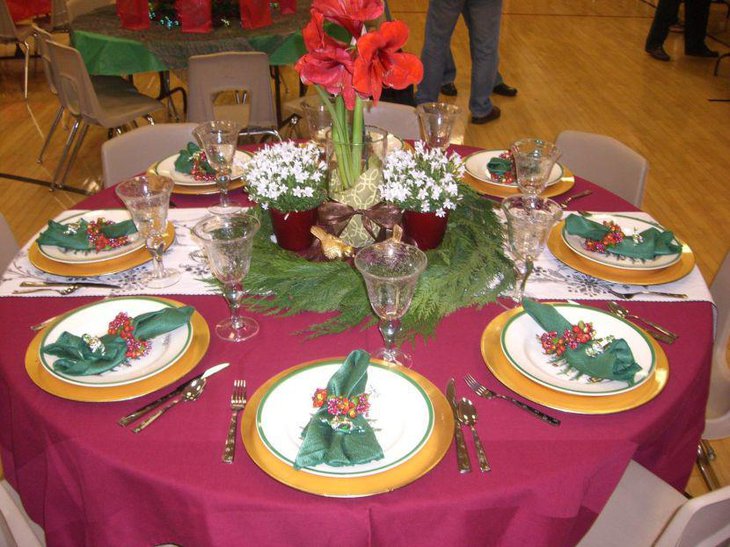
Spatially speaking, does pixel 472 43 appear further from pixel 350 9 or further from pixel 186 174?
pixel 350 9

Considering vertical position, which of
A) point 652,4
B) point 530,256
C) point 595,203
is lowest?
point 652,4

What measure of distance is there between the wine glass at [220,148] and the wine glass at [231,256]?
42 cm

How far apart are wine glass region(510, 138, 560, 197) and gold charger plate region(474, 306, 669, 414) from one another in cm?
57

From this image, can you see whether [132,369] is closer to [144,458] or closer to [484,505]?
[144,458]

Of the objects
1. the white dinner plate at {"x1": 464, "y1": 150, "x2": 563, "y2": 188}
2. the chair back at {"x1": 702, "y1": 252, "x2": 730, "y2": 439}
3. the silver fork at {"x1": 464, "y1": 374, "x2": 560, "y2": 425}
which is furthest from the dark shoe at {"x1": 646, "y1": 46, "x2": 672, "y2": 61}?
the silver fork at {"x1": 464, "y1": 374, "x2": 560, "y2": 425}

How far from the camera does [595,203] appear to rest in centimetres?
187

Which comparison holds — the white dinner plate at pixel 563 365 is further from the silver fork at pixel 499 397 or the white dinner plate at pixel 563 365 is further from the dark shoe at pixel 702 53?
the dark shoe at pixel 702 53

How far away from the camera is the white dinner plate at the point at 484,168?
6.34 feet

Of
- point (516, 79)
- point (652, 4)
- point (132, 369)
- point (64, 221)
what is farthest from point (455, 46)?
point (132, 369)

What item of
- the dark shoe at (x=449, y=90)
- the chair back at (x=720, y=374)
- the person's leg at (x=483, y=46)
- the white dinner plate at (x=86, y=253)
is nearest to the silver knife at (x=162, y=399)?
the white dinner plate at (x=86, y=253)

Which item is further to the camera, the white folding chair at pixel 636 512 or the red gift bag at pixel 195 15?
the red gift bag at pixel 195 15

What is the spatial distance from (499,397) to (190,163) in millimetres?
1185

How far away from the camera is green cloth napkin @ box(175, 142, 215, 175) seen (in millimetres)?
1947

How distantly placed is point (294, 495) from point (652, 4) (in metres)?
8.40
